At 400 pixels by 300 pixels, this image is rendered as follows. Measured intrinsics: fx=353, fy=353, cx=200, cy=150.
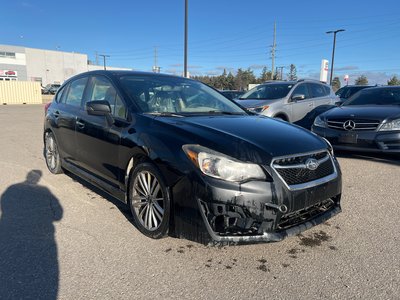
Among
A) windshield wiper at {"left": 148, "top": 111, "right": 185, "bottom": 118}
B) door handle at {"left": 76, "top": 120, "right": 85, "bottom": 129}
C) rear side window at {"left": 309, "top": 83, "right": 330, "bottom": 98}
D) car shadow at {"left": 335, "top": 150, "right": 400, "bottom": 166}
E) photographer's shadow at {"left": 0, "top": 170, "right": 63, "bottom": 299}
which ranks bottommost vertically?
photographer's shadow at {"left": 0, "top": 170, "right": 63, "bottom": 299}

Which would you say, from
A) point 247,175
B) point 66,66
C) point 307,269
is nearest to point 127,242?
point 247,175

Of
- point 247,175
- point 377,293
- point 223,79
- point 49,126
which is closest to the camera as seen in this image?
point 377,293

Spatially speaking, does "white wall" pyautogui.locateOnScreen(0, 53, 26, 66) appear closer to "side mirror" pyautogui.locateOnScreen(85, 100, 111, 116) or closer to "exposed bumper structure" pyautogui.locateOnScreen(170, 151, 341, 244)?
"side mirror" pyautogui.locateOnScreen(85, 100, 111, 116)

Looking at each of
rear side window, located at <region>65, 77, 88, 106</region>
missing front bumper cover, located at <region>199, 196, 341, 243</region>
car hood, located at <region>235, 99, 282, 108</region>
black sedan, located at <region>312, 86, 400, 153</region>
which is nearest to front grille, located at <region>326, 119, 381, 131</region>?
black sedan, located at <region>312, 86, 400, 153</region>

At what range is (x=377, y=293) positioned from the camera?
8.48ft

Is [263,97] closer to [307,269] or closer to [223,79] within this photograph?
[307,269]

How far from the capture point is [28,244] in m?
3.29

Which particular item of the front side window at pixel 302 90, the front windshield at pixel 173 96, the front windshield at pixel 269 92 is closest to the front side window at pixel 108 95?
the front windshield at pixel 173 96

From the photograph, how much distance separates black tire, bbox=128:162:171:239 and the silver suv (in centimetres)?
562

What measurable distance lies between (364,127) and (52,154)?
5.62 meters

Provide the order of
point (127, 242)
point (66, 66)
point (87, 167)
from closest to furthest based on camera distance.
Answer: point (127, 242) < point (87, 167) < point (66, 66)

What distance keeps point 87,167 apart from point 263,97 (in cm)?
630

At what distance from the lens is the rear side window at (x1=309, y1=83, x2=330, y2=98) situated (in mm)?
10547

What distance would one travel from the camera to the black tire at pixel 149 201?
3189mm
